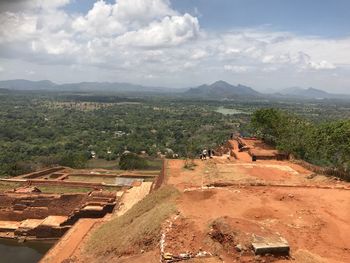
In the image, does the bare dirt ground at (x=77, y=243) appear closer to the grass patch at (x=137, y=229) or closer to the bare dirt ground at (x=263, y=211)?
the grass patch at (x=137, y=229)

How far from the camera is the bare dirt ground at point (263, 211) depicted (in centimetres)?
1181

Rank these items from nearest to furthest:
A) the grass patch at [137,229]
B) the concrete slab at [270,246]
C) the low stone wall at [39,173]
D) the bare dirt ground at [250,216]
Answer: the concrete slab at [270,246]
the bare dirt ground at [250,216]
the grass patch at [137,229]
the low stone wall at [39,173]

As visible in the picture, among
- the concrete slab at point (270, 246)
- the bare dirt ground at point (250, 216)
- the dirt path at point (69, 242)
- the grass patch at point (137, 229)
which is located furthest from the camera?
the dirt path at point (69, 242)

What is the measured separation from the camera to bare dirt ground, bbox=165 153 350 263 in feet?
38.8

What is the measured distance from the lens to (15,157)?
194 feet

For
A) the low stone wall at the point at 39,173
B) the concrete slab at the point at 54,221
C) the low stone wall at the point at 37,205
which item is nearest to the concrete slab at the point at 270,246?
the concrete slab at the point at 54,221

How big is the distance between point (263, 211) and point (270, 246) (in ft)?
11.9

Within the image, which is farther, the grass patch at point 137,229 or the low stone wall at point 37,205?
the low stone wall at point 37,205

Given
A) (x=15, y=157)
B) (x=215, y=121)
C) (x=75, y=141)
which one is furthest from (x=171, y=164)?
(x=215, y=121)

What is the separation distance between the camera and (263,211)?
1461 cm

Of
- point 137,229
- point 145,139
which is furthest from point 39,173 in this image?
point 145,139

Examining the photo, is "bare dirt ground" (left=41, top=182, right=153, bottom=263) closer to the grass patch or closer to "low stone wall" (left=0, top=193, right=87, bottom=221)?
the grass patch

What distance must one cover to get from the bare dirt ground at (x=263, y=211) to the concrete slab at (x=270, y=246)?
21 cm

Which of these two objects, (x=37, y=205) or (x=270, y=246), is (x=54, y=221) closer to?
(x=37, y=205)
